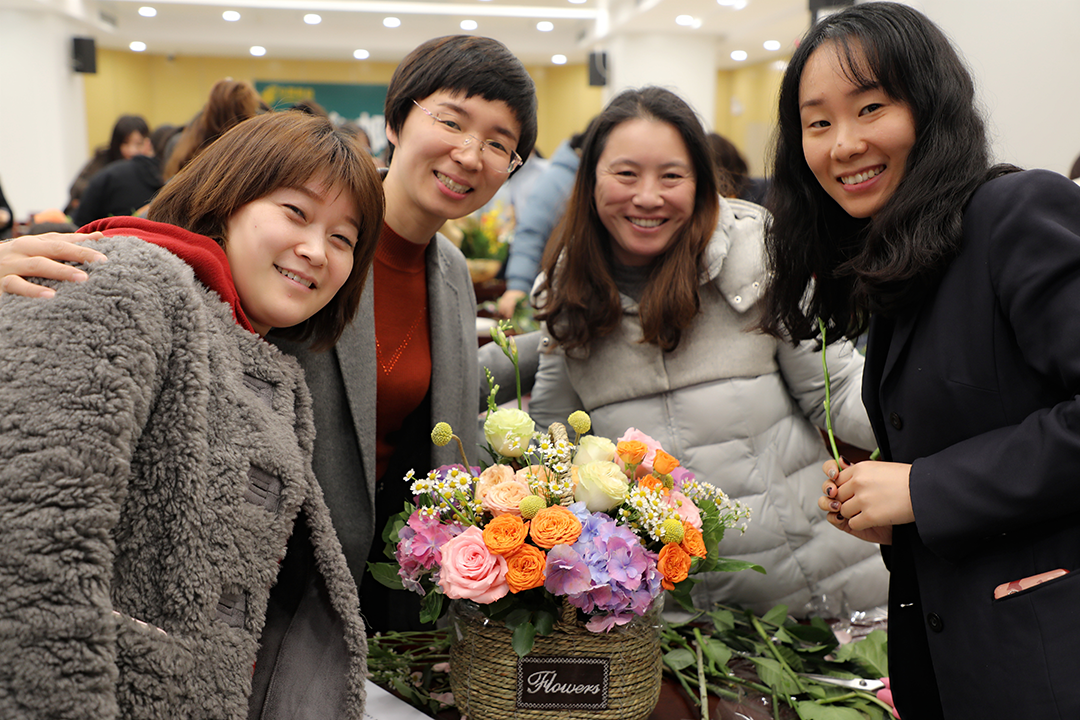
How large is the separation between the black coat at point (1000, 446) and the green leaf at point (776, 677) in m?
0.20

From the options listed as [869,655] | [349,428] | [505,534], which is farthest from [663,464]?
[349,428]

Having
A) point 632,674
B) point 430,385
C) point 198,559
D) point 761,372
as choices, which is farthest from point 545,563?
point 761,372

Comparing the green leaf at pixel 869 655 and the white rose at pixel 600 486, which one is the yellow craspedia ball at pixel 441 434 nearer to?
the white rose at pixel 600 486

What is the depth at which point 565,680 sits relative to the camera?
103cm

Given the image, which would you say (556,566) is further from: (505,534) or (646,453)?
(646,453)

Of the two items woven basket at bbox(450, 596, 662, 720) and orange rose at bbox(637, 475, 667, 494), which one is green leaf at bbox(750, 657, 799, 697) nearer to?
woven basket at bbox(450, 596, 662, 720)

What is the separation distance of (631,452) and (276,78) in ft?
44.1

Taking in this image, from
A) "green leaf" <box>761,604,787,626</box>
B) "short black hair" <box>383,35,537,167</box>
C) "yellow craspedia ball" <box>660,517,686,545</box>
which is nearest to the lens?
"yellow craspedia ball" <box>660,517,686,545</box>

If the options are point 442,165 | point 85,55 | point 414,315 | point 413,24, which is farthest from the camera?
point 413,24

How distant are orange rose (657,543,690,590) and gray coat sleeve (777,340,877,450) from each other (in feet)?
2.06

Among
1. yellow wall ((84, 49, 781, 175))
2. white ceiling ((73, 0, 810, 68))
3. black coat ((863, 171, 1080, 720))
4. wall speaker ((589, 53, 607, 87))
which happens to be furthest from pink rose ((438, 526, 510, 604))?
yellow wall ((84, 49, 781, 175))

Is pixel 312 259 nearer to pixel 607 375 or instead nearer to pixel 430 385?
pixel 430 385

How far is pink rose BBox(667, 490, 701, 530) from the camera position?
1.07 m

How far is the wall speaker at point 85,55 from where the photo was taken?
10.5m
